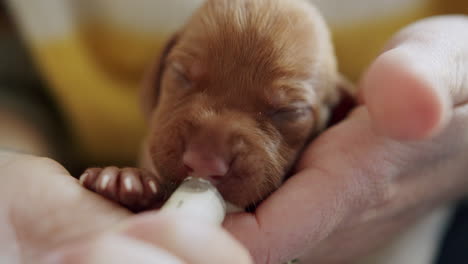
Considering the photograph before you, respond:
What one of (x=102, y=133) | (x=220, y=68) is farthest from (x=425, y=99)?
(x=102, y=133)

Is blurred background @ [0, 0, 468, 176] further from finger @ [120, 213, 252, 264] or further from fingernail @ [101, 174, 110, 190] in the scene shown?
finger @ [120, 213, 252, 264]

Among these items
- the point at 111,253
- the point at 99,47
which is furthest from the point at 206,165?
the point at 99,47

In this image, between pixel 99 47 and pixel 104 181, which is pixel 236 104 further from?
pixel 99 47

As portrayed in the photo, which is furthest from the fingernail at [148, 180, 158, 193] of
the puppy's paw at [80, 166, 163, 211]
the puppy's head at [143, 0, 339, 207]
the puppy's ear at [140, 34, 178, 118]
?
the puppy's ear at [140, 34, 178, 118]

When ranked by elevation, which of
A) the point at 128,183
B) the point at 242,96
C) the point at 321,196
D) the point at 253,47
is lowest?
the point at 321,196

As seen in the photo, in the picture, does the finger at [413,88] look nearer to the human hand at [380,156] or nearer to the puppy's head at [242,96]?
the human hand at [380,156]
